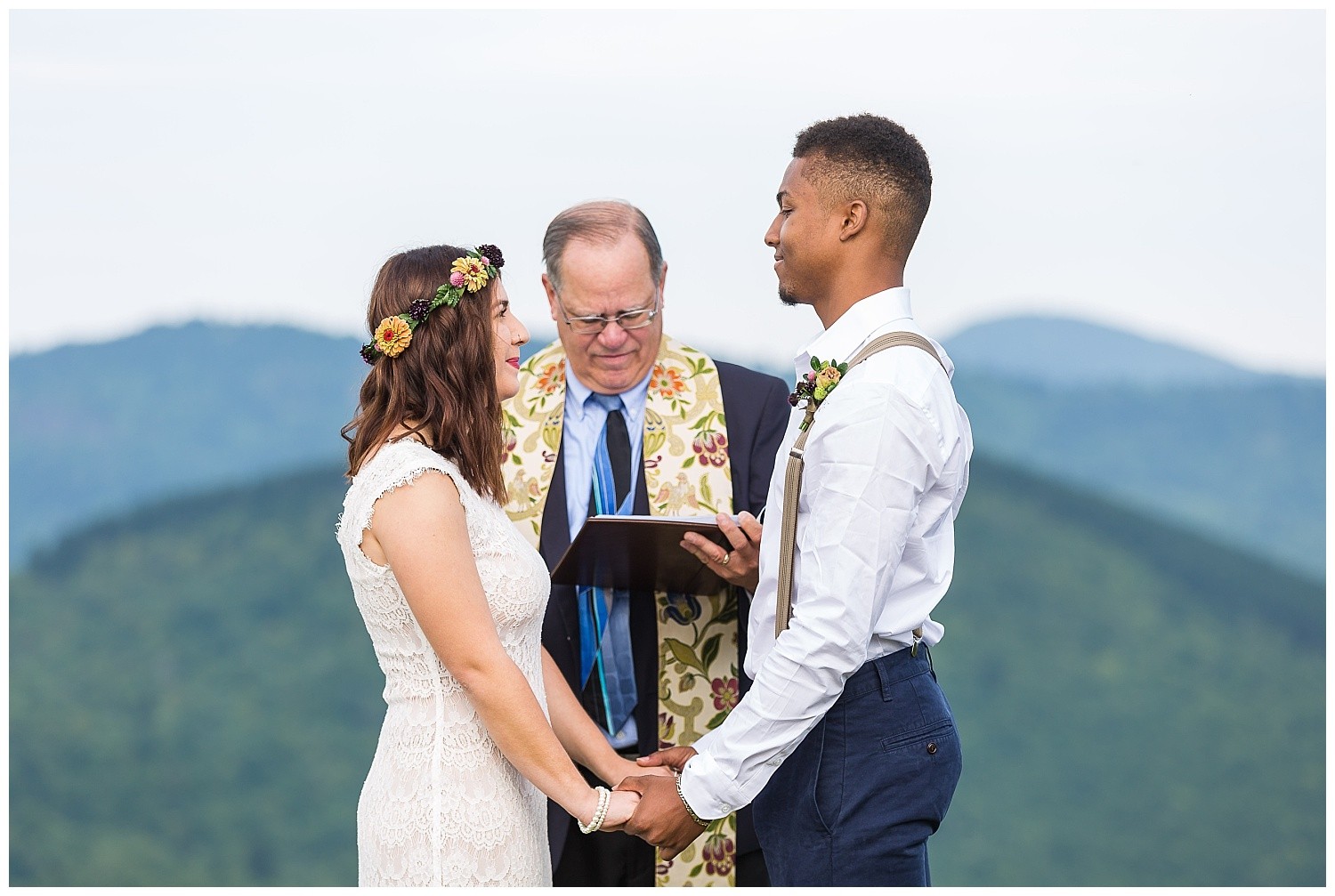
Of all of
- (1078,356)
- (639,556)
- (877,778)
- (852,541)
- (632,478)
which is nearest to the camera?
(852,541)

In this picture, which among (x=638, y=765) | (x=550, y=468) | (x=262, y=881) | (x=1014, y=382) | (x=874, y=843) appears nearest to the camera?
(x=874, y=843)

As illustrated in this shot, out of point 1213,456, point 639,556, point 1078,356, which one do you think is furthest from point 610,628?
point 1213,456

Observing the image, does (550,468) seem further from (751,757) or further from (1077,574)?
(1077,574)

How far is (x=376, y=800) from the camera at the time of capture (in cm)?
225

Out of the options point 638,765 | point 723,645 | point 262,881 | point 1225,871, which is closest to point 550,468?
point 723,645

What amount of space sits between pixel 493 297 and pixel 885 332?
2.19ft

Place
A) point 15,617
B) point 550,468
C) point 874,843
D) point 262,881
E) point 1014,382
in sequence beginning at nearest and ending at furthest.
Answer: point 874,843, point 550,468, point 262,881, point 15,617, point 1014,382

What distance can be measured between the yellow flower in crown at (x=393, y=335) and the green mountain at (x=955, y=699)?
31.5 feet

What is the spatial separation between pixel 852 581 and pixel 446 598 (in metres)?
0.63

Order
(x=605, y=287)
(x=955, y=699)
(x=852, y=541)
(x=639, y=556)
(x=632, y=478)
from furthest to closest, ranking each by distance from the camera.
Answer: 1. (x=955, y=699)
2. (x=632, y=478)
3. (x=605, y=287)
4. (x=639, y=556)
5. (x=852, y=541)

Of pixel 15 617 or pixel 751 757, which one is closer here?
pixel 751 757

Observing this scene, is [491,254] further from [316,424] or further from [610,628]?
[316,424]

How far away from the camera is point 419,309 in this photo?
224 cm

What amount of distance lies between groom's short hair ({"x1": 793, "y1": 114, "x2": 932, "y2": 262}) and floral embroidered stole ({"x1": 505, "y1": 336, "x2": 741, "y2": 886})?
1.06m
